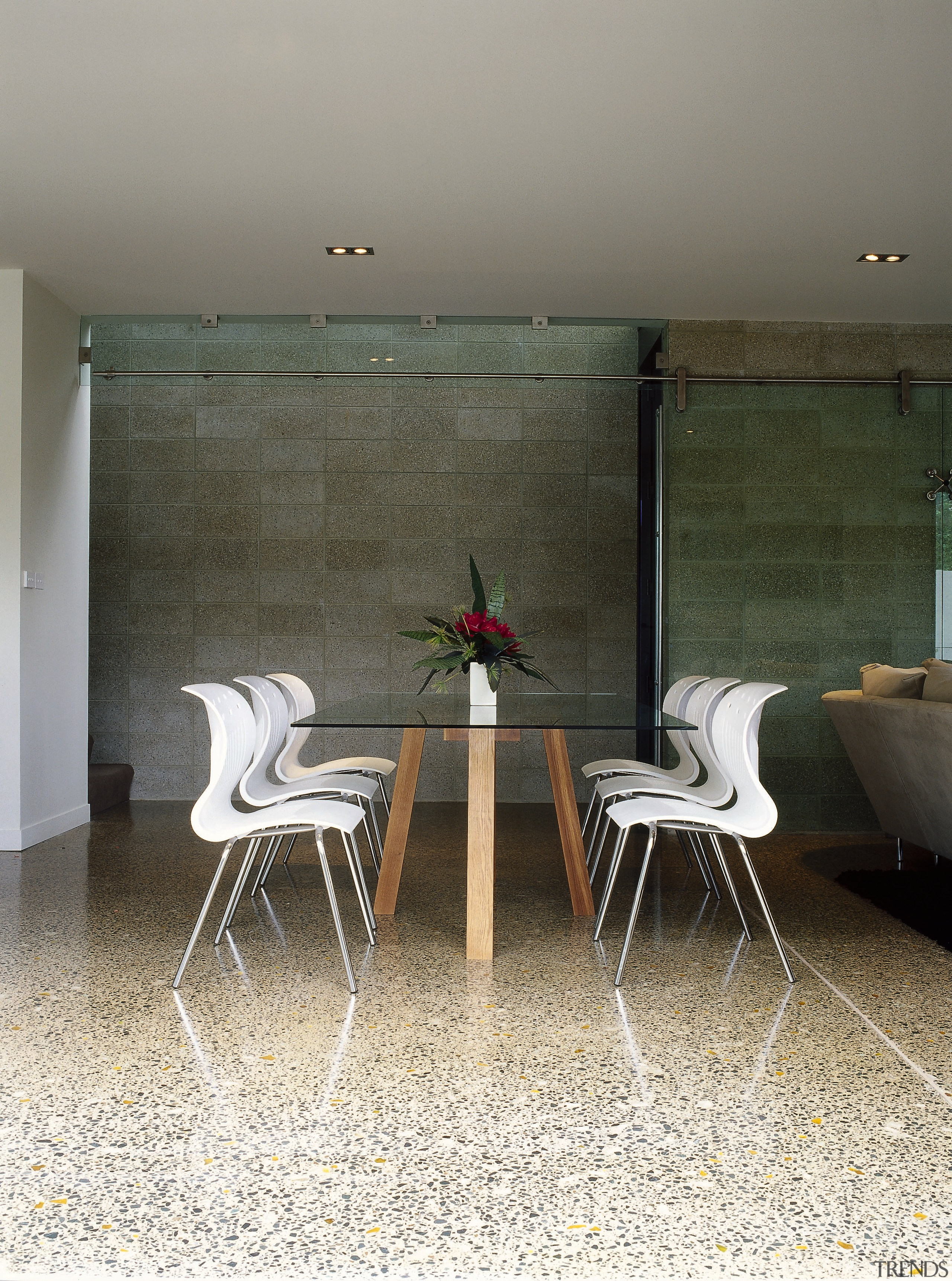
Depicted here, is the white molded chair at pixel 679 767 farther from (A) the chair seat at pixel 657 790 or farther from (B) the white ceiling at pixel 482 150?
(B) the white ceiling at pixel 482 150

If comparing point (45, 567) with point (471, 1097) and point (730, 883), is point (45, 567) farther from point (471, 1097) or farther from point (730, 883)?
point (471, 1097)

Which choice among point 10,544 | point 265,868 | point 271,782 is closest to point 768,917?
point 265,868

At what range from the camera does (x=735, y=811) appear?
3.27 m

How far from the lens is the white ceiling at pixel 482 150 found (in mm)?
2996

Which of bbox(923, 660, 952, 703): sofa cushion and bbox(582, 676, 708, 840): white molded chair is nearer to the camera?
bbox(923, 660, 952, 703): sofa cushion

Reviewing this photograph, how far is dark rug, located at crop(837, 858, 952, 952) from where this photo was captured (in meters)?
3.83

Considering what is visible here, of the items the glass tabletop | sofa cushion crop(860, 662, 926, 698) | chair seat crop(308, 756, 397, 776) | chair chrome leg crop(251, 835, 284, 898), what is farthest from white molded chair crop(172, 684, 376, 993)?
sofa cushion crop(860, 662, 926, 698)

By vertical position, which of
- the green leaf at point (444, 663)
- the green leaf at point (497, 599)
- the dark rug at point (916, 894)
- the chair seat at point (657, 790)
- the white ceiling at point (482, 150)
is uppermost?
the white ceiling at point (482, 150)

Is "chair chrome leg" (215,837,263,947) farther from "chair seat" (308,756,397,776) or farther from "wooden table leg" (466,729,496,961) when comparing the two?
"chair seat" (308,756,397,776)

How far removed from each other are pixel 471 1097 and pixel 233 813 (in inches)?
49.6

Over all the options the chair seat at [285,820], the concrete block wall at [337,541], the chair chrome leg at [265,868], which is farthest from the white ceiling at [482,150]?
the chair chrome leg at [265,868]

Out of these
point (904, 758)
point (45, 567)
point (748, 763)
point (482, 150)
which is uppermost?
point (482, 150)

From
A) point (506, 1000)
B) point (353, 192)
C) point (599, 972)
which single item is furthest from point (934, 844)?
point (353, 192)

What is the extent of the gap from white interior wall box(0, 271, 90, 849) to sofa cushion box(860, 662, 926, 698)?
13.6ft
